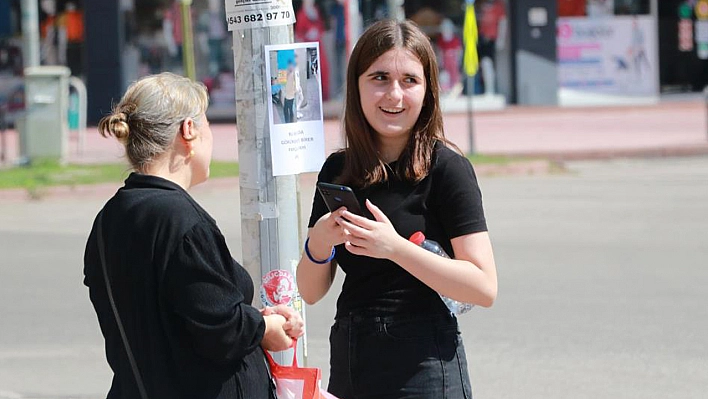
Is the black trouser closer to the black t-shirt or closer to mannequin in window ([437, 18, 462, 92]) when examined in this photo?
the black t-shirt

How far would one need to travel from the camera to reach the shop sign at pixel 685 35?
3155 centimetres

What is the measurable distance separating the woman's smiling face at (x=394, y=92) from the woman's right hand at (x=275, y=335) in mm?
690

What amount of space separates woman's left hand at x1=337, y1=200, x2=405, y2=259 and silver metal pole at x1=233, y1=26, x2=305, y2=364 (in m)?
1.30

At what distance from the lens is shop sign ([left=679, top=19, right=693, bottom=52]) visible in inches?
1242

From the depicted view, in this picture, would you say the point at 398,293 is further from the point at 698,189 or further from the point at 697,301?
the point at 698,189

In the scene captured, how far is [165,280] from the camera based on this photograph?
121 inches

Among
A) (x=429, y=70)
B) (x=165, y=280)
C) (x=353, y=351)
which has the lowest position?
(x=353, y=351)

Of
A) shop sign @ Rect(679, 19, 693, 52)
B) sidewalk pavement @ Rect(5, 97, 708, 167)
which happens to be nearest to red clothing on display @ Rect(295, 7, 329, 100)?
sidewalk pavement @ Rect(5, 97, 708, 167)

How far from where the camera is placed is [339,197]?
3.33m

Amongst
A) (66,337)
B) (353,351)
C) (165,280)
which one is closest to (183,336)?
(165,280)

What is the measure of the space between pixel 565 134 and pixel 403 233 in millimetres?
19934

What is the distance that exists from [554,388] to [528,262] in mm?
4022

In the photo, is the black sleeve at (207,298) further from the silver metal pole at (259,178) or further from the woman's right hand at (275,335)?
the silver metal pole at (259,178)

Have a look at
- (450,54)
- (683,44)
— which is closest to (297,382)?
(450,54)
